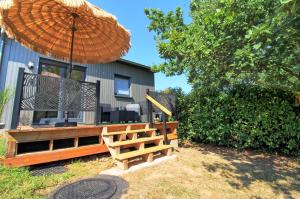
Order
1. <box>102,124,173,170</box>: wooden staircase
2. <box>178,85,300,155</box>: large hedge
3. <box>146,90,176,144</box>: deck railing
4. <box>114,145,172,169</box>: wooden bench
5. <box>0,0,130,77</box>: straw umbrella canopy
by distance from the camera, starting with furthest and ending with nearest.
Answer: <box>146,90,176,144</box>: deck railing < <box>178,85,300,155</box>: large hedge < <box>0,0,130,77</box>: straw umbrella canopy < <box>102,124,173,170</box>: wooden staircase < <box>114,145,172,169</box>: wooden bench

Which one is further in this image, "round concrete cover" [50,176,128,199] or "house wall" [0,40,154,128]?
"house wall" [0,40,154,128]

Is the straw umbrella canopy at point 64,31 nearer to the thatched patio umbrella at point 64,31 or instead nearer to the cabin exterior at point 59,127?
the thatched patio umbrella at point 64,31

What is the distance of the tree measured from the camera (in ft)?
7.72

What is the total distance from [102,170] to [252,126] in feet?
13.2

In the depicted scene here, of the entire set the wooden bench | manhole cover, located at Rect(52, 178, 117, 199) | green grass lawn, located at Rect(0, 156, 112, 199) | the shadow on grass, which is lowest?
the shadow on grass


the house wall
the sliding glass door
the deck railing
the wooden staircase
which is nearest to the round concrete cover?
the wooden staircase

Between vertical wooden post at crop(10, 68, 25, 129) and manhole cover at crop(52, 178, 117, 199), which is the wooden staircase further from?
vertical wooden post at crop(10, 68, 25, 129)

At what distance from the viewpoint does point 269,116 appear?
184 inches

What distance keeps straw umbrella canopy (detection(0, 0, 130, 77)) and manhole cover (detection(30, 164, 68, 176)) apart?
6.46 feet

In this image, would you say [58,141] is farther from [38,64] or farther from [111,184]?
[38,64]

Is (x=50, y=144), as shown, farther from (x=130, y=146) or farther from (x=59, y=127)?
(x=130, y=146)

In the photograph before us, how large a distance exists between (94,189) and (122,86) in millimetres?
7155

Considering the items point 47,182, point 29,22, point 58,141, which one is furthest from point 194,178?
point 29,22

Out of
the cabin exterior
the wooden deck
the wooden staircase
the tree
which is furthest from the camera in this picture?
the wooden staircase
